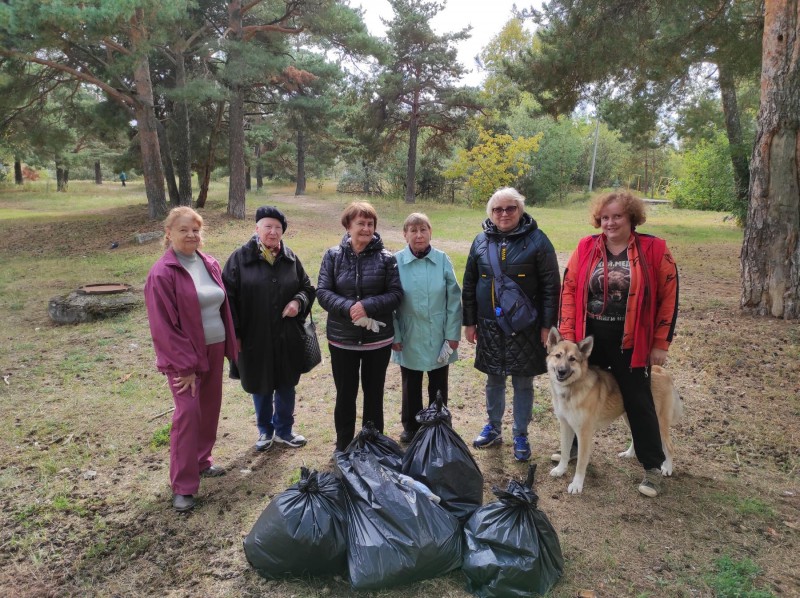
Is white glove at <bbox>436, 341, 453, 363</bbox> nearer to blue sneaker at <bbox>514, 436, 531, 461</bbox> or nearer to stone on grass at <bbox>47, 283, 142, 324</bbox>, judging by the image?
blue sneaker at <bbox>514, 436, 531, 461</bbox>

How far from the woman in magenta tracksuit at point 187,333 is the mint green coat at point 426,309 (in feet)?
3.96

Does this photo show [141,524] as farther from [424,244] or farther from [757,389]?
[757,389]

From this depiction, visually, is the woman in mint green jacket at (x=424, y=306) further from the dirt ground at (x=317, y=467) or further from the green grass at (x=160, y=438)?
the green grass at (x=160, y=438)

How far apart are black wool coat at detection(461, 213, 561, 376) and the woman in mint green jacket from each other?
184 millimetres

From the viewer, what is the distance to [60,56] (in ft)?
48.3

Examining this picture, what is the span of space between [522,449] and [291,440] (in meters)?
1.81

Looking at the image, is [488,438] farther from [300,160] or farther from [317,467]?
[300,160]

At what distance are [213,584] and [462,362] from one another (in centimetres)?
383

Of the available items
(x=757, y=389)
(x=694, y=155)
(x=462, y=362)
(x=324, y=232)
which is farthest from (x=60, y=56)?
(x=694, y=155)

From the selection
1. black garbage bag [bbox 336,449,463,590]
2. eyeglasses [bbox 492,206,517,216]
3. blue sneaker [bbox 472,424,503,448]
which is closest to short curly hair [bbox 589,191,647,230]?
A: eyeglasses [bbox 492,206,517,216]

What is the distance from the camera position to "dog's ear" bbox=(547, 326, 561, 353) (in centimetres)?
320

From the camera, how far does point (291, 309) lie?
3529 mm

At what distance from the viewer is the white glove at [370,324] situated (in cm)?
323

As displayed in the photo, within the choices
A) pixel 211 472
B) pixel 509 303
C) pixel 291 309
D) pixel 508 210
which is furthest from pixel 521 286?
pixel 211 472
